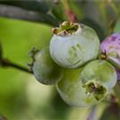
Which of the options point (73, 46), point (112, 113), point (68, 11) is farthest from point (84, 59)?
point (68, 11)

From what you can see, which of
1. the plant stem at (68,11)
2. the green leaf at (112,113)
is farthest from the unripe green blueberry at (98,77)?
the plant stem at (68,11)

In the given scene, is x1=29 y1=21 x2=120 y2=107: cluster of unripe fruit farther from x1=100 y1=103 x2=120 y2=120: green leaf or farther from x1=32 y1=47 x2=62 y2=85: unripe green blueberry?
x1=100 y1=103 x2=120 y2=120: green leaf

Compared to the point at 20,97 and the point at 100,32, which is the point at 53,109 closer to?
the point at 20,97

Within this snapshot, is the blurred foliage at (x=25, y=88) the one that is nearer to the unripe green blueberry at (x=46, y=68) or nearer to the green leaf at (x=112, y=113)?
the green leaf at (x=112, y=113)

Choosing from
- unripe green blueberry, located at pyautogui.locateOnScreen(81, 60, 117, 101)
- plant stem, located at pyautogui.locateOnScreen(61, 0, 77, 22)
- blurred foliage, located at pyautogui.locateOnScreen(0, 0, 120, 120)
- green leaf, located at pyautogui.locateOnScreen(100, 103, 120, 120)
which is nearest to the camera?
unripe green blueberry, located at pyautogui.locateOnScreen(81, 60, 117, 101)

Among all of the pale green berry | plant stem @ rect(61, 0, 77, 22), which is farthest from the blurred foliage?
the pale green berry

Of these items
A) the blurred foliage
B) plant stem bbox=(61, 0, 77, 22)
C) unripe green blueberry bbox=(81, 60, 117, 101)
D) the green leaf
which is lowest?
the blurred foliage
